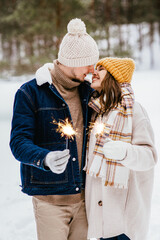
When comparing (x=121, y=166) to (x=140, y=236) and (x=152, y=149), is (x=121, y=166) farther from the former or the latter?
(x=140, y=236)

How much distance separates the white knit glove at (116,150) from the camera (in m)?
1.78

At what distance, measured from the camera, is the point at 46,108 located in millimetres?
1966

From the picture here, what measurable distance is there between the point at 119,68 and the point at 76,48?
1.21ft

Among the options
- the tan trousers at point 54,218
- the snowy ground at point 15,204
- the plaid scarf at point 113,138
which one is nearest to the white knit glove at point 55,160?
the plaid scarf at point 113,138

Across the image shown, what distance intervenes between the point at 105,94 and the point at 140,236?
3.71 ft

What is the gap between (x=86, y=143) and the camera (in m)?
2.14

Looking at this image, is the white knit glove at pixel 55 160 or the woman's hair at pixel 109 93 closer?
the white knit glove at pixel 55 160

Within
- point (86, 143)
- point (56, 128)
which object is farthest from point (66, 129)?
point (86, 143)

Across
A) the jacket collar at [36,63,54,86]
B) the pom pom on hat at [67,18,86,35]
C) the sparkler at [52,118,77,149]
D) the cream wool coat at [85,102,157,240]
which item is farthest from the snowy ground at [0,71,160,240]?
the pom pom on hat at [67,18,86,35]

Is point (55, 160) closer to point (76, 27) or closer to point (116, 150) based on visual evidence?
point (116, 150)

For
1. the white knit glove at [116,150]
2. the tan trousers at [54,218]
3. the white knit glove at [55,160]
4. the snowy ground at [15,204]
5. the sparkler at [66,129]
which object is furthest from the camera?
the snowy ground at [15,204]

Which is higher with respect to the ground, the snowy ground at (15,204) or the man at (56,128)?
the man at (56,128)

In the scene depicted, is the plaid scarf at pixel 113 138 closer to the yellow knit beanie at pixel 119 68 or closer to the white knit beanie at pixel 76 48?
the yellow knit beanie at pixel 119 68

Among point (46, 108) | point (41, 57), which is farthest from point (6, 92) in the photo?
point (46, 108)
